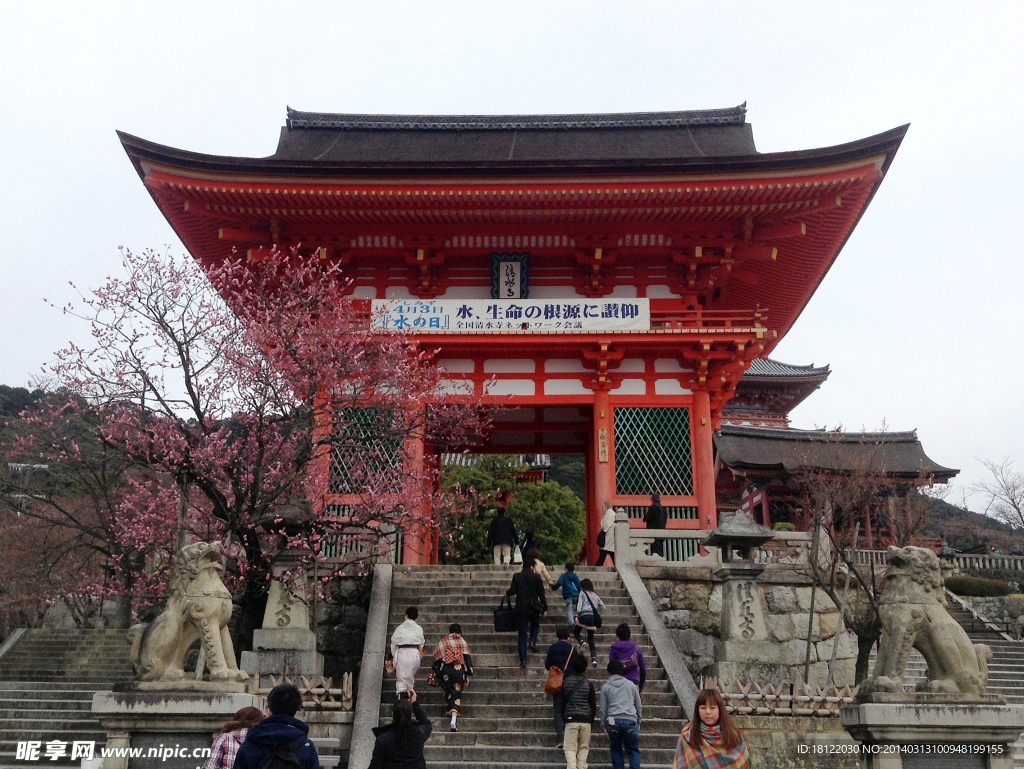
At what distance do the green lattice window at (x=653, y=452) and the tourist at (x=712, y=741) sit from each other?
11.5 meters

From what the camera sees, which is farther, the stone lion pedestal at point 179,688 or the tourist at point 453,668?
the tourist at point 453,668

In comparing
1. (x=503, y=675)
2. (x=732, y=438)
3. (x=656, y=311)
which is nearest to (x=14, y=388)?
(x=732, y=438)

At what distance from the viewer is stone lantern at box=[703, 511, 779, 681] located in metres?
11.7

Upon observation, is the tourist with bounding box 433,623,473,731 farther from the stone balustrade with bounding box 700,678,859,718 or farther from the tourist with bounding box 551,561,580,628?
the stone balustrade with bounding box 700,678,859,718

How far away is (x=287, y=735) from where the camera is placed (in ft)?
16.1

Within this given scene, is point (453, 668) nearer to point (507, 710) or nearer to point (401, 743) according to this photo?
point (507, 710)

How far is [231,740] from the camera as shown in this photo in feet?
17.3

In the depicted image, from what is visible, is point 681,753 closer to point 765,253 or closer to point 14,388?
point 765,253

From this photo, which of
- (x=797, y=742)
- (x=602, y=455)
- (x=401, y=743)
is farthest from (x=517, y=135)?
(x=401, y=743)

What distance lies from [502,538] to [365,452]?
3.10m

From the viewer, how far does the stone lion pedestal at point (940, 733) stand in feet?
23.0

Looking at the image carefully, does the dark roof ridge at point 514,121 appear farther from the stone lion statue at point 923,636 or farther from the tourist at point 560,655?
the stone lion statue at point 923,636

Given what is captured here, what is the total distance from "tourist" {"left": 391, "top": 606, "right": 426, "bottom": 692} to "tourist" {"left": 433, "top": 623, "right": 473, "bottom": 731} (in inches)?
12.1

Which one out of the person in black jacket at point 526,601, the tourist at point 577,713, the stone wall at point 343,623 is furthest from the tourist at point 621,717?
the stone wall at point 343,623
